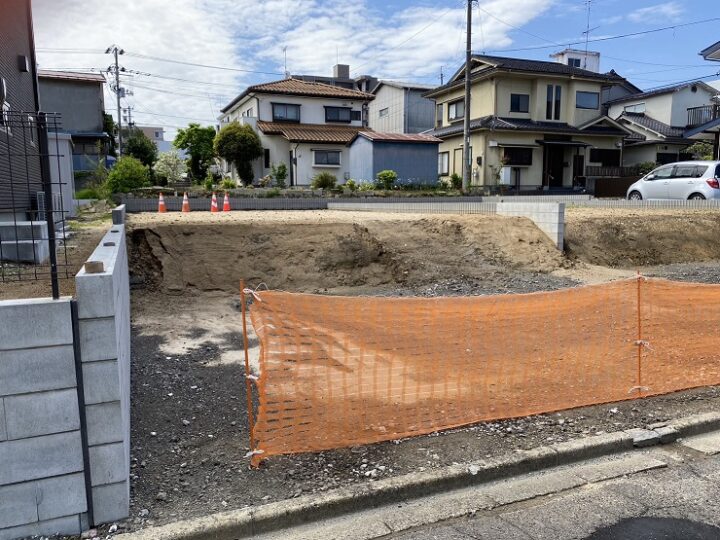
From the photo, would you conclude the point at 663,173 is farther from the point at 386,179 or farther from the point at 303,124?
the point at 303,124

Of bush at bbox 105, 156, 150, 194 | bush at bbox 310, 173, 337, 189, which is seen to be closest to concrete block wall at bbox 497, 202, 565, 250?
bush at bbox 310, 173, 337, 189

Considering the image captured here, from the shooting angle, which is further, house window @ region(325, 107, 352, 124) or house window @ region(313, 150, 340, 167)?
house window @ region(325, 107, 352, 124)

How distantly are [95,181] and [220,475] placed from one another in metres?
23.9

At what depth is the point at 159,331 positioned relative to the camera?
6.81 m

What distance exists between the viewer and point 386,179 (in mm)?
22047

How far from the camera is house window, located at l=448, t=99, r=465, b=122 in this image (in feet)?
101

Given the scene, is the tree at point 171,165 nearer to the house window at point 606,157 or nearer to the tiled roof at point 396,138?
the tiled roof at point 396,138

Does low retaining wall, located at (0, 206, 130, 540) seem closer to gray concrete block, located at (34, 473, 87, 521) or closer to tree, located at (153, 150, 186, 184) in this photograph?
gray concrete block, located at (34, 473, 87, 521)

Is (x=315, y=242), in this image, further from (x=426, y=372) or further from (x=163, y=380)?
(x=426, y=372)

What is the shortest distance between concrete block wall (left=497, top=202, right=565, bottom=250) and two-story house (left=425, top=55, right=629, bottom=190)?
15563mm

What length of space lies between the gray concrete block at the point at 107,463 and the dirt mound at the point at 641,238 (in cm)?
1096

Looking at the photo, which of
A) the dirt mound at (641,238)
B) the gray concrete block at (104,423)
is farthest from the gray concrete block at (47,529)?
the dirt mound at (641,238)

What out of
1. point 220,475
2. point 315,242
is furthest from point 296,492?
point 315,242

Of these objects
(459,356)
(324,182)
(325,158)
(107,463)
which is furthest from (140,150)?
(107,463)
